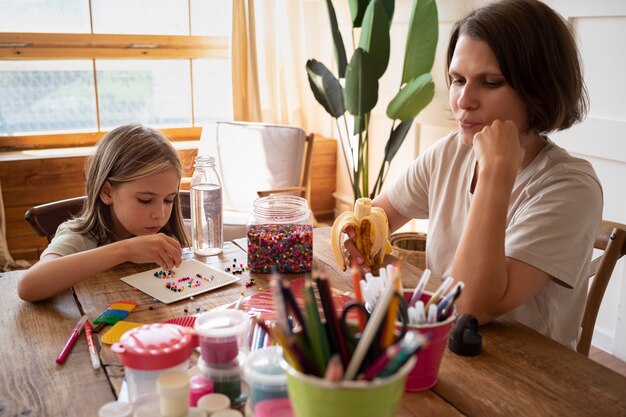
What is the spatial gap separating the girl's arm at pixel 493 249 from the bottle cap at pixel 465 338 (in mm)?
109

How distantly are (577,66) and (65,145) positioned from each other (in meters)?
3.26

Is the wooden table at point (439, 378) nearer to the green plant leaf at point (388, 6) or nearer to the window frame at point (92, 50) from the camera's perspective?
the green plant leaf at point (388, 6)

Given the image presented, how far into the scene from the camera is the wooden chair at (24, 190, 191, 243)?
1.78 m

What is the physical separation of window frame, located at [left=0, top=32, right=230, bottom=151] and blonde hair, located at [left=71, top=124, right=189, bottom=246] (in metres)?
2.21

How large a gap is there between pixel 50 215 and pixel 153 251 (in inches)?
23.0

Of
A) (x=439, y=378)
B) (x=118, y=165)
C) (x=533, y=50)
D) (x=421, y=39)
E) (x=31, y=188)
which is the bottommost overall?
(x=31, y=188)

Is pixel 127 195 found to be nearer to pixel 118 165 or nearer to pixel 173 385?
pixel 118 165

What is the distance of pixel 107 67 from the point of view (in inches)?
152

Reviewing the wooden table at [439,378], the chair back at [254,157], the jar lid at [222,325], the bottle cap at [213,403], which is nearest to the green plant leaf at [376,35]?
the chair back at [254,157]

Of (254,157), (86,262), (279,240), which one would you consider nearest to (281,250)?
(279,240)

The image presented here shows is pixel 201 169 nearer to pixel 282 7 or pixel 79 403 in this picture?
pixel 79 403

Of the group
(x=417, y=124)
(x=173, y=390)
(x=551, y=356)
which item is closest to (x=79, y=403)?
(x=173, y=390)

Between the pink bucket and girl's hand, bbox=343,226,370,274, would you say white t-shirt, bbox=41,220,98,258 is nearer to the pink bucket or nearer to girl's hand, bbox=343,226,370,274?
girl's hand, bbox=343,226,370,274

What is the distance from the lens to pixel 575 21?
2.39 m
